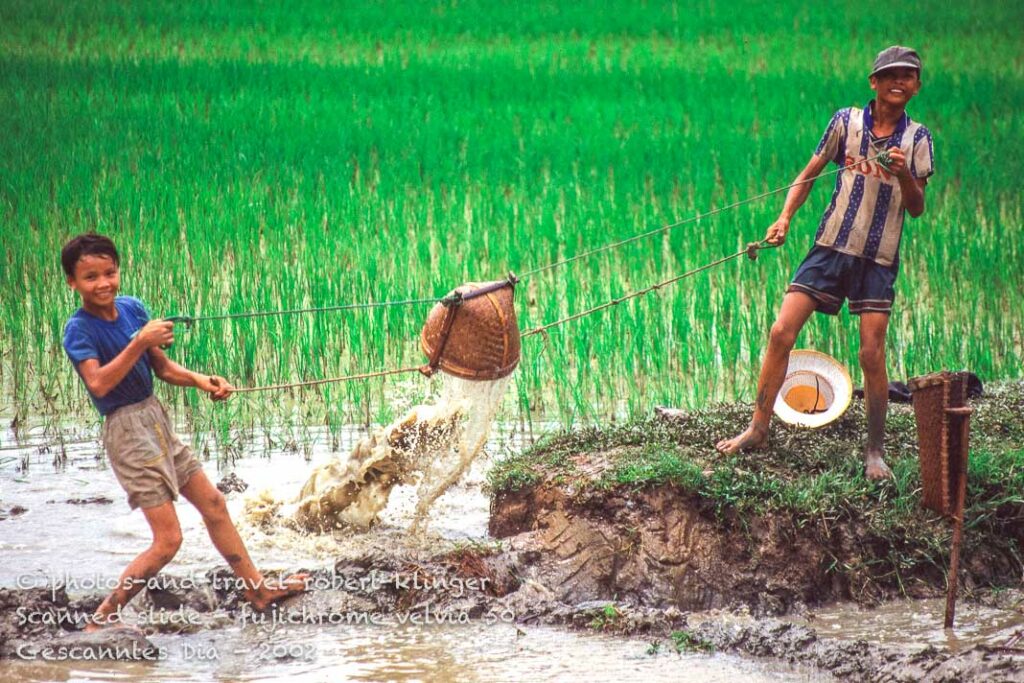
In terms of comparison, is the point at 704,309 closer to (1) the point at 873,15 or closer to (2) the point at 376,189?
(2) the point at 376,189

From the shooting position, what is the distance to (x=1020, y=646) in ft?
9.27

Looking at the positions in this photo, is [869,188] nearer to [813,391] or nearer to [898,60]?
[898,60]

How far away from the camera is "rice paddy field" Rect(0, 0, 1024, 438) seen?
5297mm

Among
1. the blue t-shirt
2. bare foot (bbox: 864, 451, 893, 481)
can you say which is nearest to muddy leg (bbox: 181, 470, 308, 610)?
the blue t-shirt

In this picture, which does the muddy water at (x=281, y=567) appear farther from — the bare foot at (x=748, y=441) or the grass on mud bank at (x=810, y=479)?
the bare foot at (x=748, y=441)

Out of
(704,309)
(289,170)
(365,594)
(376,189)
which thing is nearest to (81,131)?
(289,170)

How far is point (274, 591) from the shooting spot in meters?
3.22

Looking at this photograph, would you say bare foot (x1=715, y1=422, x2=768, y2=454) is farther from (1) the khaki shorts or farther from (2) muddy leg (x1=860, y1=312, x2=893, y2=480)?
(1) the khaki shorts

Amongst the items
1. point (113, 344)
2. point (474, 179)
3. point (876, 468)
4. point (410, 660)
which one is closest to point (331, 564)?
point (410, 660)

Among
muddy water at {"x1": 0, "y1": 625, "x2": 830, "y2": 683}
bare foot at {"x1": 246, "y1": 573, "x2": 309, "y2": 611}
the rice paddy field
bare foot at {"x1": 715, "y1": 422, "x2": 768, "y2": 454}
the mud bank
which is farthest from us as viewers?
the rice paddy field

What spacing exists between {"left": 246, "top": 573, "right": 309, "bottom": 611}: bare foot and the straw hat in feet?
5.47

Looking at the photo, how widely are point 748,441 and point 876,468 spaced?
0.38 meters

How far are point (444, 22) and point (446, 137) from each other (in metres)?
3.77

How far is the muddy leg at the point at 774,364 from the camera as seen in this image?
3.65 meters
